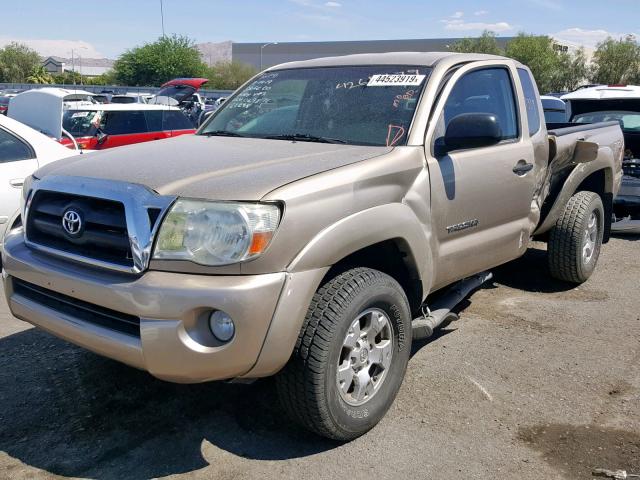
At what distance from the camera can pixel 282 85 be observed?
4449mm

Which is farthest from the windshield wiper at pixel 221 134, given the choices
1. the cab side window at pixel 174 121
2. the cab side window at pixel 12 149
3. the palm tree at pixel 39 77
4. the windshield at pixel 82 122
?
the palm tree at pixel 39 77

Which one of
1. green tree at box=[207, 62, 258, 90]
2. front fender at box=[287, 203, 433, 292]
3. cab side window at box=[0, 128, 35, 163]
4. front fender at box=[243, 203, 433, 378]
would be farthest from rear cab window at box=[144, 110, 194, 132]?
green tree at box=[207, 62, 258, 90]

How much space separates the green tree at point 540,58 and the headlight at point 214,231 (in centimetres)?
6003

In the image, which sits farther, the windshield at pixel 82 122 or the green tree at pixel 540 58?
the green tree at pixel 540 58

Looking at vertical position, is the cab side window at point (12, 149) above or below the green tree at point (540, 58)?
below

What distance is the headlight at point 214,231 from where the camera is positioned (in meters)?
2.75

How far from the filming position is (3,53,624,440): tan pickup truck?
108 inches

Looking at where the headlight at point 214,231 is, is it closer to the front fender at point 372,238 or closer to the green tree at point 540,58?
the front fender at point 372,238

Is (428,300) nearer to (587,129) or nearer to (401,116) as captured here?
(401,116)

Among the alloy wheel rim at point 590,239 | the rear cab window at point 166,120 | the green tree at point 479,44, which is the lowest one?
the alloy wheel rim at point 590,239

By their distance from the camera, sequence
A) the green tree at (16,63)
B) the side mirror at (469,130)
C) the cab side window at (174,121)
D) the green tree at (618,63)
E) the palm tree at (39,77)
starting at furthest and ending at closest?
the green tree at (16,63), the palm tree at (39,77), the green tree at (618,63), the cab side window at (174,121), the side mirror at (469,130)

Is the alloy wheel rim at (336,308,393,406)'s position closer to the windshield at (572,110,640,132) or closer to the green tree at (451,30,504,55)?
the windshield at (572,110,640,132)

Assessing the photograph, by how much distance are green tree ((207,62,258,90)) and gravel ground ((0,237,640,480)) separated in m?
66.8

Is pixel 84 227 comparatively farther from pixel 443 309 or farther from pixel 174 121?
pixel 174 121
